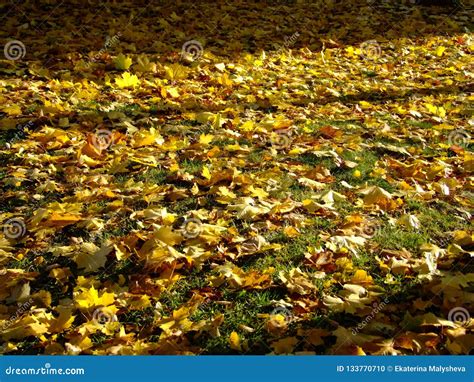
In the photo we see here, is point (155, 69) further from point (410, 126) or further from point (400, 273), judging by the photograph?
point (400, 273)

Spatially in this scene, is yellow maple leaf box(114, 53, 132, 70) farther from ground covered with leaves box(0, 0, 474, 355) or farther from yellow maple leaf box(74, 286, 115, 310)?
yellow maple leaf box(74, 286, 115, 310)

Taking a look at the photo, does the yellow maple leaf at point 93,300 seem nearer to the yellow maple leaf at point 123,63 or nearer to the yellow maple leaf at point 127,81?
the yellow maple leaf at point 127,81

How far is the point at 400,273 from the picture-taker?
313 centimetres

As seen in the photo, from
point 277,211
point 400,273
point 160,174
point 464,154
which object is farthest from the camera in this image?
point 464,154

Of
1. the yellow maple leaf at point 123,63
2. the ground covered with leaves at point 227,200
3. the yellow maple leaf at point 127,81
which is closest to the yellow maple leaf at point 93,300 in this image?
the ground covered with leaves at point 227,200

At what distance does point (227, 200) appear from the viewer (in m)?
3.83

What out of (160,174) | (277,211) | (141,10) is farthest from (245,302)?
(141,10)

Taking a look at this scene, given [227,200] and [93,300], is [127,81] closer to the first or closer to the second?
[227,200]

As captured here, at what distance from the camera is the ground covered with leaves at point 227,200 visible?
2.71 metres

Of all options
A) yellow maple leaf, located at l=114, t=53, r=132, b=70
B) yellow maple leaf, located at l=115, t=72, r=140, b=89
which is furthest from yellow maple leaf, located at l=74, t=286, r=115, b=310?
yellow maple leaf, located at l=114, t=53, r=132, b=70

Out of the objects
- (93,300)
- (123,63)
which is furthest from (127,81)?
(93,300)

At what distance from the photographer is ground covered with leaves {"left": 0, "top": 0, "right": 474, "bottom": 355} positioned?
2.71 metres

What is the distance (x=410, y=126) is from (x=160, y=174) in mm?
2937

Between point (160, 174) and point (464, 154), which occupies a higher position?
point (464, 154)
